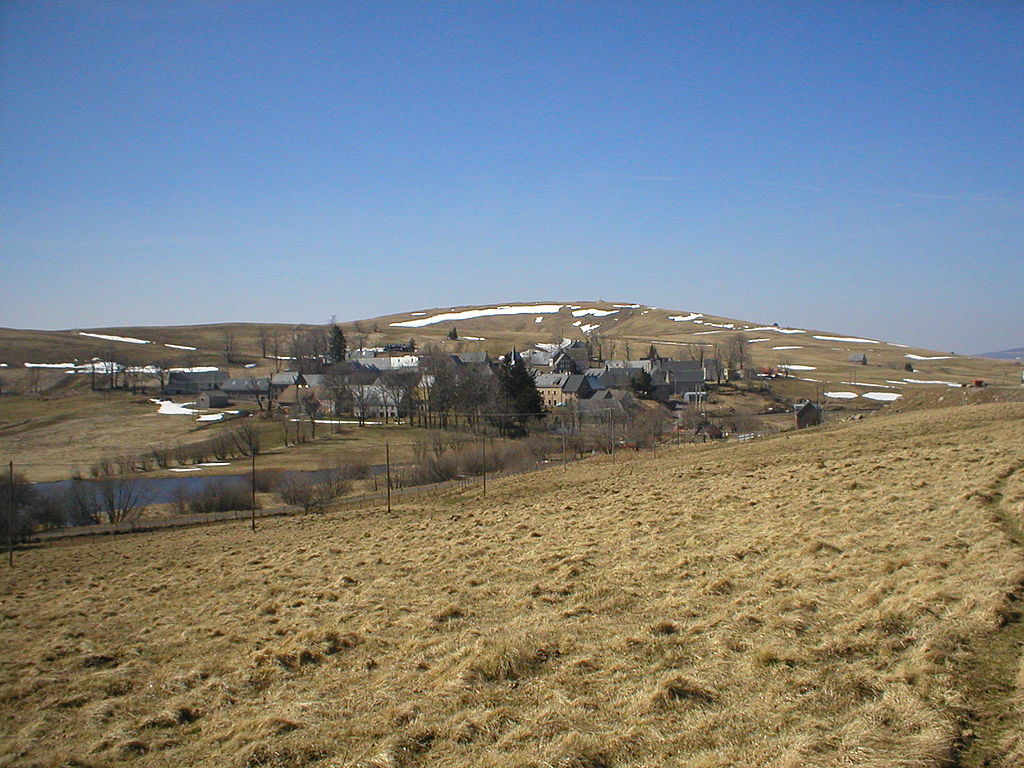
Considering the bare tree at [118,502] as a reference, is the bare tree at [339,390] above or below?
above

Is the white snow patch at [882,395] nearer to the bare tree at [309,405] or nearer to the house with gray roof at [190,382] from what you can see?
the bare tree at [309,405]

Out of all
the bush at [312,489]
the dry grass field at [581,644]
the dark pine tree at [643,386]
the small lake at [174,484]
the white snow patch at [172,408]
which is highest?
the dry grass field at [581,644]

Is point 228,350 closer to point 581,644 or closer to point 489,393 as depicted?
point 489,393

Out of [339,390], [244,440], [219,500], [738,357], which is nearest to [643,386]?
[738,357]

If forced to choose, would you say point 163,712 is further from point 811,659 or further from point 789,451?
point 789,451

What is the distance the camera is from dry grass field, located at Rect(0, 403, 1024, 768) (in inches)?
269

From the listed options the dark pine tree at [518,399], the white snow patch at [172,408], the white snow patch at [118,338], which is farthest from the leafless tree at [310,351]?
the dark pine tree at [518,399]

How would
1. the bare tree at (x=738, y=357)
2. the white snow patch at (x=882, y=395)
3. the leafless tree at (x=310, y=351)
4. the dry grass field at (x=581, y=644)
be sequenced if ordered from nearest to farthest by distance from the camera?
1. the dry grass field at (x=581, y=644)
2. the white snow patch at (x=882, y=395)
3. the bare tree at (x=738, y=357)
4. the leafless tree at (x=310, y=351)


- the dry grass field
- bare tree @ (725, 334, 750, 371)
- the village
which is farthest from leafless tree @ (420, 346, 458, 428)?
the dry grass field

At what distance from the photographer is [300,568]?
17641mm

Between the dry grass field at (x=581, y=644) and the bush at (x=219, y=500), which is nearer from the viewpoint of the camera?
the dry grass field at (x=581, y=644)

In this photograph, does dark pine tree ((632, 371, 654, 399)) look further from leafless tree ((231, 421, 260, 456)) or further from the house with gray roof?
the house with gray roof

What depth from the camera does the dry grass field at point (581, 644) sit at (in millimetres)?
6824

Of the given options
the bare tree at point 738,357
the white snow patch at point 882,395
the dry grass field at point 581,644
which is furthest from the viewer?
the bare tree at point 738,357
